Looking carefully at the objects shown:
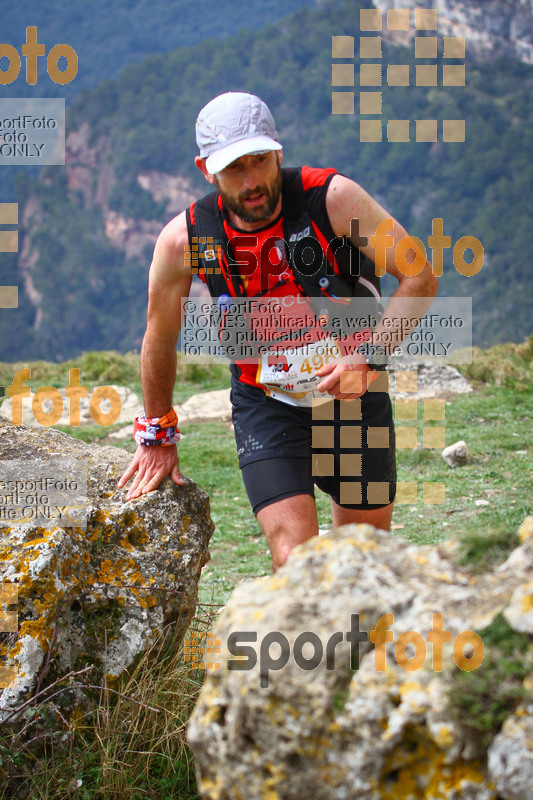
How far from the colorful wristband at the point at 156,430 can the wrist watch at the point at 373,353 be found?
0.90m

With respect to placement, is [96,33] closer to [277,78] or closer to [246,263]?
[277,78]

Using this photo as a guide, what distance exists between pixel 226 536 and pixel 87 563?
298 centimetres

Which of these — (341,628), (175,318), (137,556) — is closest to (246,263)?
(175,318)

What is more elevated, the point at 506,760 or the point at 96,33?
the point at 96,33

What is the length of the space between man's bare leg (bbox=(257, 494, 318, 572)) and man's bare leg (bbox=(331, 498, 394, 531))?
43 centimetres

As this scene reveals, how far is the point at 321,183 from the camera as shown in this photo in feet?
10.2

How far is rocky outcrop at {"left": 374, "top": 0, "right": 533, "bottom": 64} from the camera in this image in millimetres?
117062

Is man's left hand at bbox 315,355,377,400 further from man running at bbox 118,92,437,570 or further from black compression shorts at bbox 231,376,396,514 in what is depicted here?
black compression shorts at bbox 231,376,396,514

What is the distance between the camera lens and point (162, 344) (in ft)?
11.1

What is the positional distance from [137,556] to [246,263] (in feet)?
4.16

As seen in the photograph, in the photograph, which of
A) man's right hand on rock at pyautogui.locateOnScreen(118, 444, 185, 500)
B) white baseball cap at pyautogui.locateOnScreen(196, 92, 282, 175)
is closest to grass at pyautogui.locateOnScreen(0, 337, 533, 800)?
man's right hand on rock at pyautogui.locateOnScreen(118, 444, 185, 500)

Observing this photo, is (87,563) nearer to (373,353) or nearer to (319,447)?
(319,447)

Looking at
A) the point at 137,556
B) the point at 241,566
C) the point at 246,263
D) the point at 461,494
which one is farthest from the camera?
the point at 461,494

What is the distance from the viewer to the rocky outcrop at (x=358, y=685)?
142cm
